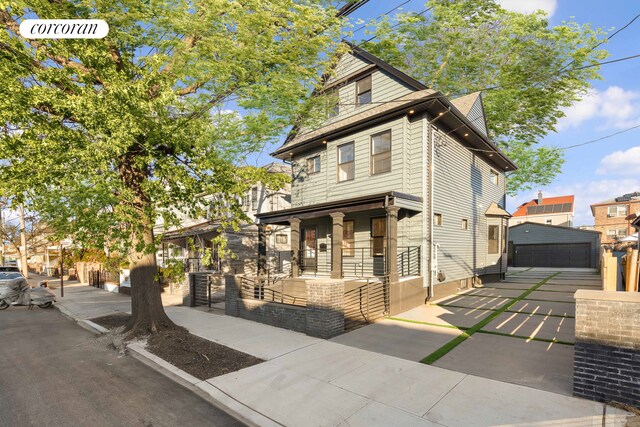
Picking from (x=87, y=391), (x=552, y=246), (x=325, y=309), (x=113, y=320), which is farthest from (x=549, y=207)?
(x=87, y=391)

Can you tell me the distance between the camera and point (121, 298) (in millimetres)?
17984

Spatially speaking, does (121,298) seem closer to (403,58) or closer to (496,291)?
(496,291)

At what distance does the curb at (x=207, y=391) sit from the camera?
15.3 ft

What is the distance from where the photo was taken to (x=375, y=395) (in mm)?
5168

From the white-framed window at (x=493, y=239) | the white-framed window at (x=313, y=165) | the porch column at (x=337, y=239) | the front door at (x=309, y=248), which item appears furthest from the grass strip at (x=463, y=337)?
the white-framed window at (x=313, y=165)

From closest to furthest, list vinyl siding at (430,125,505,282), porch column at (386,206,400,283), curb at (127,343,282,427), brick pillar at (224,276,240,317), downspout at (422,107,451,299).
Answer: curb at (127,343,282,427) → porch column at (386,206,400,283) → brick pillar at (224,276,240,317) → downspout at (422,107,451,299) → vinyl siding at (430,125,505,282)

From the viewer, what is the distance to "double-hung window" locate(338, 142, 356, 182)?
1514 cm

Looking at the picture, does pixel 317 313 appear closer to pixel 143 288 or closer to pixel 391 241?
pixel 391 241

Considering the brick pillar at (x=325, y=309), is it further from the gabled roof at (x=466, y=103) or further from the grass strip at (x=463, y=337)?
the gabled roof at (x=466, y=103)

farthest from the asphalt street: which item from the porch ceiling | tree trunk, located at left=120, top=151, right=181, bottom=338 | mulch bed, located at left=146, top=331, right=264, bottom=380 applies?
the porch ceiling

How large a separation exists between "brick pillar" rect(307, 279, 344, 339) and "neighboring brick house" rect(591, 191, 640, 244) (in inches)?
2151

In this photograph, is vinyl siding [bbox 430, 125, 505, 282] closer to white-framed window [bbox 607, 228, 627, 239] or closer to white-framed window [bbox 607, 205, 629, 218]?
white-framed window [bbox 607, 228, 627, 239]

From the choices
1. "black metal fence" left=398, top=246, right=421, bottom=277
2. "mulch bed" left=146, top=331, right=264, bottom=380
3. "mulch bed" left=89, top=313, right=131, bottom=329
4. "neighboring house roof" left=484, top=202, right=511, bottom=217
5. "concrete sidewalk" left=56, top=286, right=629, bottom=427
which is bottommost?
"mulch bed" left=89, top=313, right=131, bottom=329

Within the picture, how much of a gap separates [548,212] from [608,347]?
182 feet
